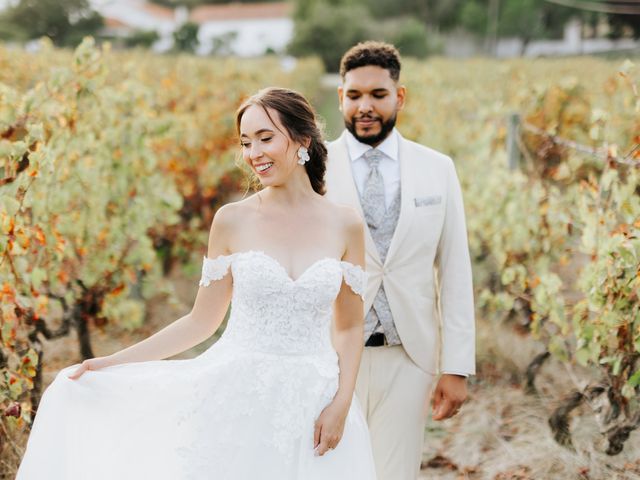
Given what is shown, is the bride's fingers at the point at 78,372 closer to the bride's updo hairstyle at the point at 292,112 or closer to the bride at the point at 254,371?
the bride at the point at 254,371

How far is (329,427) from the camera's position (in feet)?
8.48

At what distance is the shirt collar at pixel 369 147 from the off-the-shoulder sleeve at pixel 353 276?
0.86 metres

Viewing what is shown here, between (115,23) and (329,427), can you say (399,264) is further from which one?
(115,23)

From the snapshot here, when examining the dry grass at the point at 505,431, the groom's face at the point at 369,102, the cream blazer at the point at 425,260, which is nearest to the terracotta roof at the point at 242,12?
the dry grass at the point at 505,431

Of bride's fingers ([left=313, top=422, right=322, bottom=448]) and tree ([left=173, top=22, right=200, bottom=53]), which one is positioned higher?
tree ([left=173, top=22, right=200, bottom=53])

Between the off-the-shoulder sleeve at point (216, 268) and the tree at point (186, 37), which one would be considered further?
the tree at point (186, 37)

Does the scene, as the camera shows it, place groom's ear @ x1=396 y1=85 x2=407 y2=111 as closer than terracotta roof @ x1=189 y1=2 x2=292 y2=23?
Yes

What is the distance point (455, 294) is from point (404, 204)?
0.46 metres

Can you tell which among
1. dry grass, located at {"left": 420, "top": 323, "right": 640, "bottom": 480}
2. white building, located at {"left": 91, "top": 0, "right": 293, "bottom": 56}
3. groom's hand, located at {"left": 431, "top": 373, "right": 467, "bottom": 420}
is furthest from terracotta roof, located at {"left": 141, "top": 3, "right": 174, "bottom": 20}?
groom's hand, located at {"left": 431, "top": 373, "right": 467, "bottom": 420}

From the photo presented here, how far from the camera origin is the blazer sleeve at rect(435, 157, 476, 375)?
3.41m

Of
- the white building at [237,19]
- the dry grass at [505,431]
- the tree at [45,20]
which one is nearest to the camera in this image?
the dry grass at [505,431]

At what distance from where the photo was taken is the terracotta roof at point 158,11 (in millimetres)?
92012

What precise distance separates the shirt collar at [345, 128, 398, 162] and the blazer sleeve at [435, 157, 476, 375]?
266 mm

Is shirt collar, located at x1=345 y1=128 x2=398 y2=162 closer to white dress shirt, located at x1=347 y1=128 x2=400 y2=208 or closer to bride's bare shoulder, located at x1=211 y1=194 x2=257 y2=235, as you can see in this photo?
white dress shirt, located at x1=347 y1=128 x2=400 y2=208
